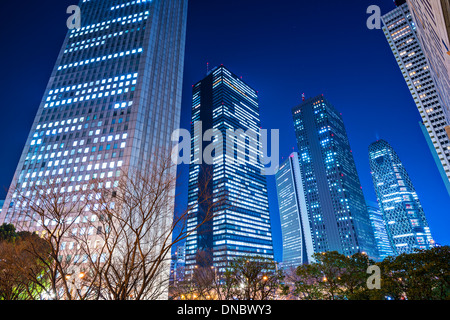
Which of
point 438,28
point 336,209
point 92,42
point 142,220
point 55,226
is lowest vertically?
point 142,220

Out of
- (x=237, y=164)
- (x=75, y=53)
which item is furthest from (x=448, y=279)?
(x=237, y=164)

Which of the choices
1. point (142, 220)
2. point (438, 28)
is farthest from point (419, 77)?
point (142, 220)

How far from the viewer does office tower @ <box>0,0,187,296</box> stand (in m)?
60.9

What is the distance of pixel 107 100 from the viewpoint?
6812 centimetres

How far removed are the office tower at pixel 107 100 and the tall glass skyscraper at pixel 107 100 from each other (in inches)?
11.1

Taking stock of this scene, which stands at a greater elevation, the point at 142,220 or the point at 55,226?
the point at 55,226

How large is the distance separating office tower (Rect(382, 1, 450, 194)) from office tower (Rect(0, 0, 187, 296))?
386 feet

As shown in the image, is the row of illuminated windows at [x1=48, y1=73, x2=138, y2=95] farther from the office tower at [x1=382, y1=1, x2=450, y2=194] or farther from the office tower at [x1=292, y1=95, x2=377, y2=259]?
the office tower at [x1=292, y1=95, x2=377, y2=259]

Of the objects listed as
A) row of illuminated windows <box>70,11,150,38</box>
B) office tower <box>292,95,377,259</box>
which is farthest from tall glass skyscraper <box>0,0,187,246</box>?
office tower <box>292,95,377,259</box>

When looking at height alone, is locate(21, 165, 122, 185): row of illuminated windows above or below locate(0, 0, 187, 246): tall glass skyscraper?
below

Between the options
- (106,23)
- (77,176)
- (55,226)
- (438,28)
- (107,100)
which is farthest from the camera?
(106,23)

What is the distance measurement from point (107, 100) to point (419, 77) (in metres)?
149

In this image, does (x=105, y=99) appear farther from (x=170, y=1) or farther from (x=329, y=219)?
(x=329, y=219)

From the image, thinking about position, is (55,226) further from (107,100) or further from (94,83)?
(94,83)
